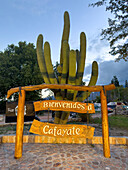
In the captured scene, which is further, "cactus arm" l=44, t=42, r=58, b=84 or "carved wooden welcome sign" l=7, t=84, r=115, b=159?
"cactus arm" l=44, t=42, r=58, b=84

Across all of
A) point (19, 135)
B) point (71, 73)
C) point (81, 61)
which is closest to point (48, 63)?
point (71, 73)

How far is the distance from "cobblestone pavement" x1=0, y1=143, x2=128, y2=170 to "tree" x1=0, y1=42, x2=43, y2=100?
45.0ft

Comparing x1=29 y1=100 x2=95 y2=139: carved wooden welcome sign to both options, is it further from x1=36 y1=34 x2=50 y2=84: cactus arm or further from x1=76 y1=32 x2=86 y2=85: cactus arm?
x1=36 y1=34 x2=50 y2=84: cactus arm

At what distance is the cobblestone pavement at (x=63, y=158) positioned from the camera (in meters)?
3.07

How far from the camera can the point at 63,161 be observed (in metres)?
3.31

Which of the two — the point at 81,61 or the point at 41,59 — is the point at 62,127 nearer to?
the point at 81,61

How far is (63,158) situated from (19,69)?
1723 cm

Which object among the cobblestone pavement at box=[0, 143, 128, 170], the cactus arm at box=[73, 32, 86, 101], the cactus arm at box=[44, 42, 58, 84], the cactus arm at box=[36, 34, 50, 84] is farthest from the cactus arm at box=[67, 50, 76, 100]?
the cobblestone pavement at box=[0, 143, 128, 170]

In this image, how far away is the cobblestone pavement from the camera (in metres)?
3.07

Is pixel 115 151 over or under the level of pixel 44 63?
under

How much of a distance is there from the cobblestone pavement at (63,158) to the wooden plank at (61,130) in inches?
22.4

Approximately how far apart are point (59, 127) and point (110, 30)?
21.4 feet

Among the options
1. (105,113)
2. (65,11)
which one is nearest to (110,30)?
(65,11)

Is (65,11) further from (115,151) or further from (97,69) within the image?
(115,151)
